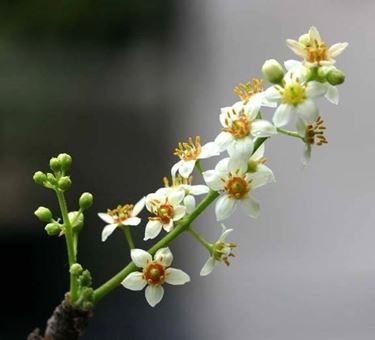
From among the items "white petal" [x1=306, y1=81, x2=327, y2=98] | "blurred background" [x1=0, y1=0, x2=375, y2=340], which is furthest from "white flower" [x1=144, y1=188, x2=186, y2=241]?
"blurred background" [x1=0, y1=0, x2=375, y2=340]

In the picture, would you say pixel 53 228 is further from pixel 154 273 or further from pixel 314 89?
pixel 314 89

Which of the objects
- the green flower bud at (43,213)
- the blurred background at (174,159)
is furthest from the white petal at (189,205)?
the blurred background at (174,159)

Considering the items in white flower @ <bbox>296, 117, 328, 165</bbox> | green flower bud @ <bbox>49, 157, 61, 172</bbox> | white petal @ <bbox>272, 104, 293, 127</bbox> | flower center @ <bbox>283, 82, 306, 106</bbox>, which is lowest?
green flower bud @ <bbox>49, 157, 61, 172</bbox>

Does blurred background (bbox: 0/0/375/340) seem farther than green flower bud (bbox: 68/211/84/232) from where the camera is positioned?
Yes

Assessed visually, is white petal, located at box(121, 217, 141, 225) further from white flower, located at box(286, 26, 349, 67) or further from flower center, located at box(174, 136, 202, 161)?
white flower, located at box(286, 26, 349, 67)

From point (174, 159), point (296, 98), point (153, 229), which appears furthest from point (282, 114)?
point (174, 159)

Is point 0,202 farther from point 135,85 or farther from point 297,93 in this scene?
point 297,93

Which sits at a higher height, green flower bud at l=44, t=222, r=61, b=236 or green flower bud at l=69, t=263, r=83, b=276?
green flower bud at l=44, t=222, r=61, b=236

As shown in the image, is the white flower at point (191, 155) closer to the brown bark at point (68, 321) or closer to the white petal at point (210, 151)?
the white petal at point (210, 151)
